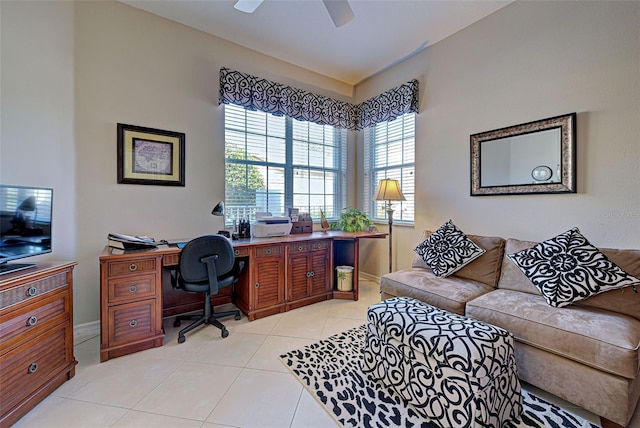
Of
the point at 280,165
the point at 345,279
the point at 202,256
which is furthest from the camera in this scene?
the point at 280,165

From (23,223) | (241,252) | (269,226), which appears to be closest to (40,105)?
(23,223)

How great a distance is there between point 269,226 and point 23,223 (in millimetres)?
1796

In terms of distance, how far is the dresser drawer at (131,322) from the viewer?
77.4 inches

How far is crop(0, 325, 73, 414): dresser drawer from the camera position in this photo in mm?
1357

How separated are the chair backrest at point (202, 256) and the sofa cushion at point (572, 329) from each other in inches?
77.4

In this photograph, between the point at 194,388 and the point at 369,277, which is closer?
the point at 194,388

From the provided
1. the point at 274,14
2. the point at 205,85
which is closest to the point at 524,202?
the point at 274,14

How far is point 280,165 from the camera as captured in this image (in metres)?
3.50

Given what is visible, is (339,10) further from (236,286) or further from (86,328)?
(86,328)

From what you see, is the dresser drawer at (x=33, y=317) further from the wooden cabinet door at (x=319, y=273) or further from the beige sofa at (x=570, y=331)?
the beige sofa at (x=570, y=331)

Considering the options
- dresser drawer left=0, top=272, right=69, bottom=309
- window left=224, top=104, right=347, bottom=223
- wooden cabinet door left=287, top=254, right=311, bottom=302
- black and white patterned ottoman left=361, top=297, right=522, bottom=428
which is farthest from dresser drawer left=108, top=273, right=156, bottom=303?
black and white patterned ottoman left=361, top=297, right=522, bottom=428

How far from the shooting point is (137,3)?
2426 millimetres

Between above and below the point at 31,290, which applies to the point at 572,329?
below

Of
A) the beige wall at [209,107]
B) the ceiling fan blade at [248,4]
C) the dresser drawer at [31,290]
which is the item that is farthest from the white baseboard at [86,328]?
the ceiling fan blade at [248,4]
